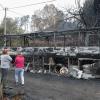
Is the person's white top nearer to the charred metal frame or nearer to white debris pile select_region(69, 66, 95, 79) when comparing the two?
white debris pile select_region(69, 66, 95, 79)

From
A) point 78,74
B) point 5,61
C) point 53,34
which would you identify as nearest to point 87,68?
point 78,74

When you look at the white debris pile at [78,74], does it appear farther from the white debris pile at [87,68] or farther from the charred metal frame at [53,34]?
the charred metal frame at [53,34]

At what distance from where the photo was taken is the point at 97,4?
44438mm

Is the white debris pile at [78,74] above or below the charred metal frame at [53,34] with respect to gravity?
below

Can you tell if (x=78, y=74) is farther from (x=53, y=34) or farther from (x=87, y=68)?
(x=53, y=34)

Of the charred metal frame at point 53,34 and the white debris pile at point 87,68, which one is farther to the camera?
the charred metal frame at point 53,34

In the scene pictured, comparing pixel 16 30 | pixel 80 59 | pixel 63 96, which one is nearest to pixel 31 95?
pixel 63 96

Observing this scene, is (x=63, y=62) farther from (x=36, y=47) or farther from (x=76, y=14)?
(x=76, y=14)

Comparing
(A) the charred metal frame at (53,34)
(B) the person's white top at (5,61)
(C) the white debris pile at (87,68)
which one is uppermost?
(A) the charred metal frame at (53,34)

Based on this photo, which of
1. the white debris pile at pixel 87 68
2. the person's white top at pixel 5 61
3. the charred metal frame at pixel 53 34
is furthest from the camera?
the charred metal frame at pixel 53 34

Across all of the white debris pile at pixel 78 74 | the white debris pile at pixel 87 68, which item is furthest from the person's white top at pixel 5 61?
the white debris pile at pixel 87 68

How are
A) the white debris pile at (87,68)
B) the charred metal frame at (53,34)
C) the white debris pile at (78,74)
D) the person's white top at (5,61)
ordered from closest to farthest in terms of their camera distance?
1. the person's white top at (5,61)
2. the white debris pile at (78,74)
3. the white debris pile at (87,68)
4. the charred metal frame at (53,34)

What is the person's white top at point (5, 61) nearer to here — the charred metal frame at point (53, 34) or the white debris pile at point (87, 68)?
the white debris pile at point (87, 68)

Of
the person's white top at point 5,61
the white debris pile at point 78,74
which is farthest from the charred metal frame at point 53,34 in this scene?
the person's white top at point 5,61
